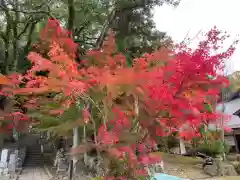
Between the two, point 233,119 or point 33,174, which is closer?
point 33,174

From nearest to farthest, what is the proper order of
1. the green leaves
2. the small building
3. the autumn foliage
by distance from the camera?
1. the autumn foliage
2. the green leaves
3. the small building

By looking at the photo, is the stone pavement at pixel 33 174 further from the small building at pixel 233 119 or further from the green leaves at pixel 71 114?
the small building at pixel 233 119

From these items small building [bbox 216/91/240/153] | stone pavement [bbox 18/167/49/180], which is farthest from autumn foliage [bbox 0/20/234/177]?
small building [bbox 216/91/240/153]

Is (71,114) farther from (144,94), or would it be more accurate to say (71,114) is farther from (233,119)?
(233,119)

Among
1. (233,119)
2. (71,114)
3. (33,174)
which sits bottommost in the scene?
(33,174)

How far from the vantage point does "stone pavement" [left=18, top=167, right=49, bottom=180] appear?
45.8ft

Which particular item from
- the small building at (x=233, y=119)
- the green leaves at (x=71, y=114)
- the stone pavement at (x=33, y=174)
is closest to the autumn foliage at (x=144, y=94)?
the green leaves at (x=71, y=114)

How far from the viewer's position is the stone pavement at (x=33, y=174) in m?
14.0

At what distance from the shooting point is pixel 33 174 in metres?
15.1

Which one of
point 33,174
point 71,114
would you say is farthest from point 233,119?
point 71,114

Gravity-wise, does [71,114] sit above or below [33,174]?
above

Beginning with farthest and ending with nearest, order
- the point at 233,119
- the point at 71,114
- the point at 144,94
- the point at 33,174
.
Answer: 1. the point at 233,119
2. the point at 33,174
3. the point at 71,114
4. the point at 144,94

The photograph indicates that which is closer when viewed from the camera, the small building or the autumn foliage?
the autumn foliage

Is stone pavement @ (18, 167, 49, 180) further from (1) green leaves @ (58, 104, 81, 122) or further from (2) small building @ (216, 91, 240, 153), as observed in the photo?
(2) small building @ (216, 91, 240, 153)
